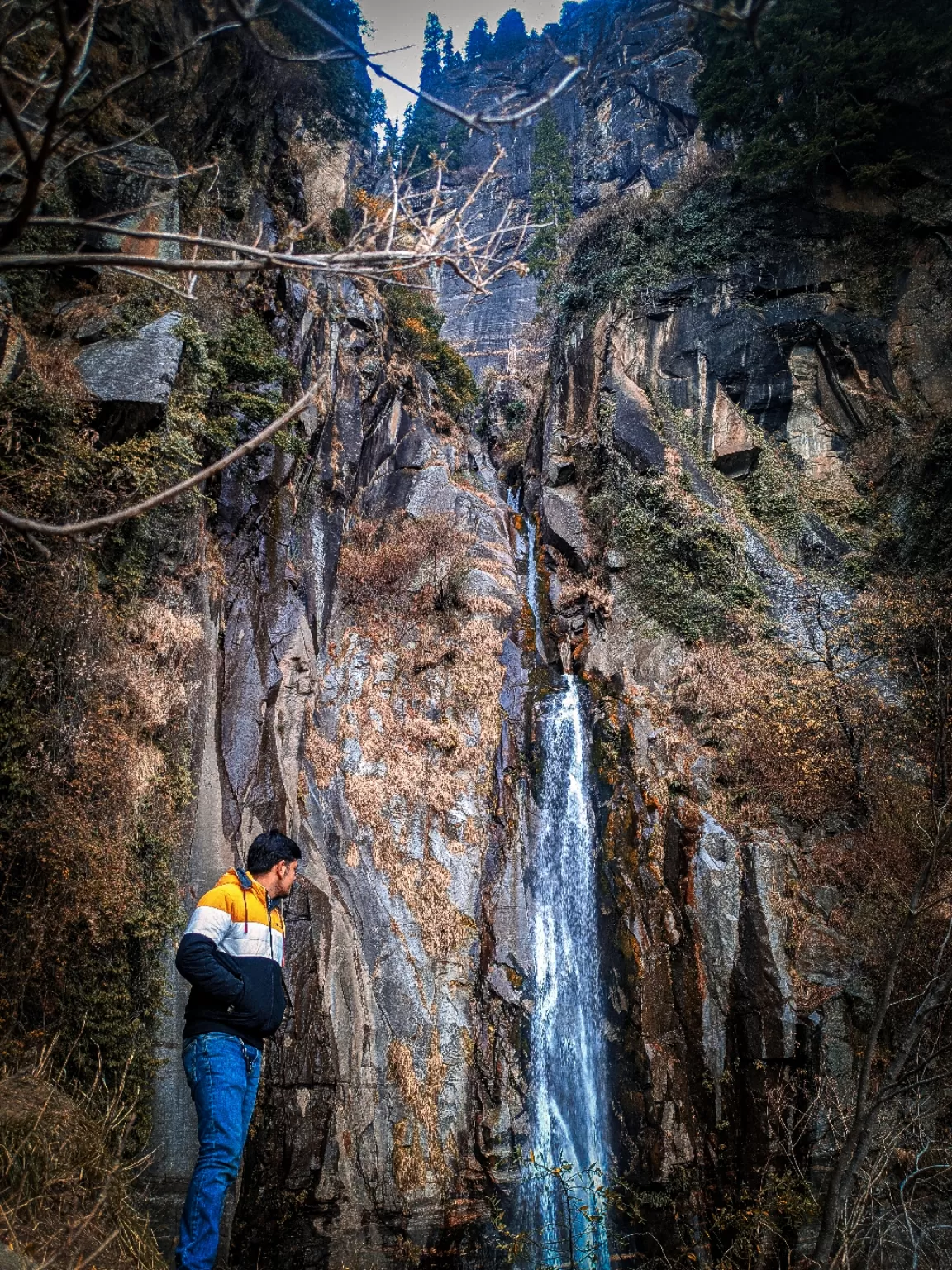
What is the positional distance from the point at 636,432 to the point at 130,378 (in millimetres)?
10971

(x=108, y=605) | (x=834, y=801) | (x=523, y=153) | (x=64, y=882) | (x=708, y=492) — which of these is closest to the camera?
(x=64, y=882)

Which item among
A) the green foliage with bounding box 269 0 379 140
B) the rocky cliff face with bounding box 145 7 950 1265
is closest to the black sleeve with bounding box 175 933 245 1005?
the rocky cliff face with bounding box 145 7 950 1265

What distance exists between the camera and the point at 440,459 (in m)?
16.6

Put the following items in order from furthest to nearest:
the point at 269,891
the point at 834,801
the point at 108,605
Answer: the point at 834,801
the point at 108,605
the point at 269,891

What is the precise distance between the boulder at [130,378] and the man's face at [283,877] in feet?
19.3

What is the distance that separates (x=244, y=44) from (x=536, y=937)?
57.8 ft

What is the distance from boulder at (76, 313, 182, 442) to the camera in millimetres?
7961

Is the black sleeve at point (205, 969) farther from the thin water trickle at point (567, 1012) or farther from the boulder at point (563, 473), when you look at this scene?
the boulder at point (563, 473)

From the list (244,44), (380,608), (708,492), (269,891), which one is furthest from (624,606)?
(244,44)

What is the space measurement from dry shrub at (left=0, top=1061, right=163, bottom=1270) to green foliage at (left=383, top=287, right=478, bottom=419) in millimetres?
17778

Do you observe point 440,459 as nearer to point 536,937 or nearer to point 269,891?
point 536,937

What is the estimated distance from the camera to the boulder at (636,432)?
50.2 feet

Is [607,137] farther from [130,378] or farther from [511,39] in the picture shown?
[130,378]

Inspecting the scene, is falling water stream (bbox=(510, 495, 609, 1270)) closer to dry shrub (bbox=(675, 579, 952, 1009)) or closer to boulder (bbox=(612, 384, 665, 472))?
dry shrub (bbox=(675, 579, 952, 1009))
